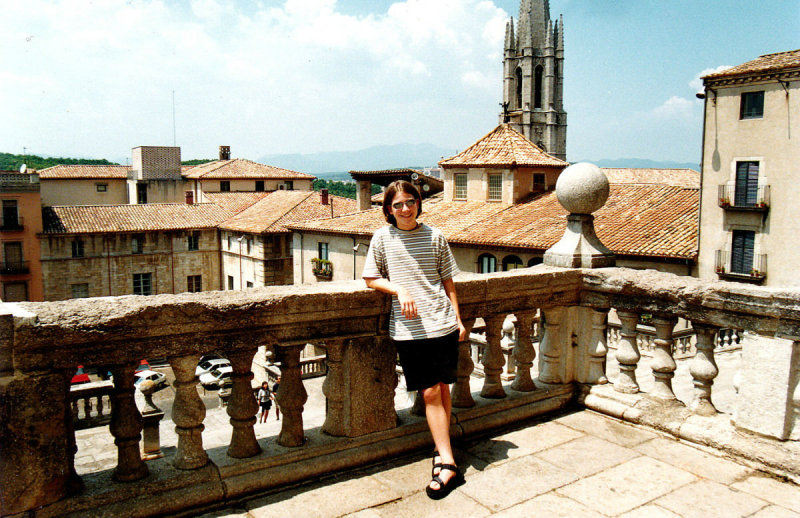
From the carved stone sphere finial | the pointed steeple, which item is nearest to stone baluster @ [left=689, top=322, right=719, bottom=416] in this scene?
the carved stone sphere finial

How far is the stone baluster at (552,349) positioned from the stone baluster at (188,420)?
3.05 meters

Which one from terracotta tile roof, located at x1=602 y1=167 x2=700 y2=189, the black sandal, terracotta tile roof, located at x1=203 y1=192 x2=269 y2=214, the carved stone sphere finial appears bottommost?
the black sandal

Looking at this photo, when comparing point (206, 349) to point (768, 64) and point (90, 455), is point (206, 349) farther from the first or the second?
point (768, 64)

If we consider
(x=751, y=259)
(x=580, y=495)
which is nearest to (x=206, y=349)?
(x=580, y=495)

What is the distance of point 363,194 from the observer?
134 feet

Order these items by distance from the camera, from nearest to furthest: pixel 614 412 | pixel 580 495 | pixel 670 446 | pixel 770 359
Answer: pixel 580 495 → pixel 770 359 → pixel 670 446 → pixel 614 412

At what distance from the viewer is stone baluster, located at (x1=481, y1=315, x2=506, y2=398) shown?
5027mm

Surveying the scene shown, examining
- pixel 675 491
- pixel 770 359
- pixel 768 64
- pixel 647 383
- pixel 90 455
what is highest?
pixel 768 64

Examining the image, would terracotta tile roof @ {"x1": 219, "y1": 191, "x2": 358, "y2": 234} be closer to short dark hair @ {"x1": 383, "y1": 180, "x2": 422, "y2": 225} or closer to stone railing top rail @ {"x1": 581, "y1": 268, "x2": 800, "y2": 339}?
stone railing top rail @ {"x1": 581, "y1": 268, "x2": 800, "y2": 339}

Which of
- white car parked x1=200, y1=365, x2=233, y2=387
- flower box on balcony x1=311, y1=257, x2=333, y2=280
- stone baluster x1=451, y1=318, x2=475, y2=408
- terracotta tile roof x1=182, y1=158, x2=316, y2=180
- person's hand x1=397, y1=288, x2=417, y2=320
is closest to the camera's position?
person's hand x1=397, y1=288, x2=417, y2=320

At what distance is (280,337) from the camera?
3941mm

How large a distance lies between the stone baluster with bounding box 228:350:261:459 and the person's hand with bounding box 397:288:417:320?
938 mm

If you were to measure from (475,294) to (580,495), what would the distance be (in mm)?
1551

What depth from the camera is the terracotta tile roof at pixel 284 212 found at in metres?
44.0
